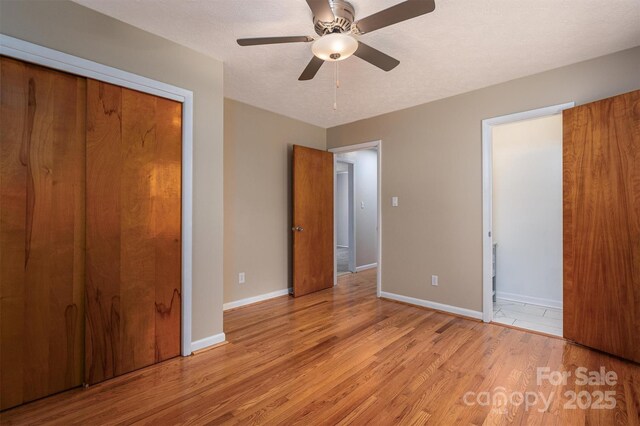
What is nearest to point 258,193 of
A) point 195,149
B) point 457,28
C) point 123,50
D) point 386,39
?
point 195,149

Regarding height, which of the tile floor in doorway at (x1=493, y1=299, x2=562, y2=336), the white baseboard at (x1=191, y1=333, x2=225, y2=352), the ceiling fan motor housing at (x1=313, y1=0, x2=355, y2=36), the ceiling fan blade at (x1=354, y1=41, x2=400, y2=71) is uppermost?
the ceiling fan motor housing at (x1=313, y1=0, x2=355, y2=36)

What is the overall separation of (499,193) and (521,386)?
2.64 m

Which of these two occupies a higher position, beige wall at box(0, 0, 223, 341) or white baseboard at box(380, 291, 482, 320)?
beige wall at box(0, 0, 223, 341)

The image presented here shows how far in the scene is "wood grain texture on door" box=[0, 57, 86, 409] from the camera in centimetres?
167

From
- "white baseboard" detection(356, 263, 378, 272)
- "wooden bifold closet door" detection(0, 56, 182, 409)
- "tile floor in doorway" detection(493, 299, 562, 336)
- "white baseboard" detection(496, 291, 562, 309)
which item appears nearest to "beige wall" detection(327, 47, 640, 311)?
"tile floor in doorway" detection(493, 299, 562, 336)

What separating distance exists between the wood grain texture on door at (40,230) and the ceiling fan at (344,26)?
1.25 metres

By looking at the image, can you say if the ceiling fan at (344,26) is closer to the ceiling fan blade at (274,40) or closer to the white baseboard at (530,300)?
the ceiling fan blade at (274,40)

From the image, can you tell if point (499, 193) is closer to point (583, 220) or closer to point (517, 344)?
point (583, 220)

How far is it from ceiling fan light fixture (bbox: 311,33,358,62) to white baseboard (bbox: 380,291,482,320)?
2.86 metres

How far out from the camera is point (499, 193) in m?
3.90

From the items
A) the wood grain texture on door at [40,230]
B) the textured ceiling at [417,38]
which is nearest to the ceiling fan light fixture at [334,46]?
the textured ceiling at [417,38]

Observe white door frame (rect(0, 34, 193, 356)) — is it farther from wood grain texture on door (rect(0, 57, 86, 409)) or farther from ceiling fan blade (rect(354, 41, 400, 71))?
ceiling fan blade (rect(354, 41, 400, 71))

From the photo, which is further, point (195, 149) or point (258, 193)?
point (258, 193)

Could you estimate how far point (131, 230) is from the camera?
211 centimetres
